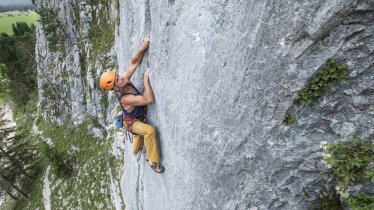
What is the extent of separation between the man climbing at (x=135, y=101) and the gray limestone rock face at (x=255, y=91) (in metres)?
1.47

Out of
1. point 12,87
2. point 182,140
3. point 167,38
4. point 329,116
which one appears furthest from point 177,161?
point 12,87

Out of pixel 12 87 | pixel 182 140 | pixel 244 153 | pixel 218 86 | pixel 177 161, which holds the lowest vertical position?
pixel 12 87

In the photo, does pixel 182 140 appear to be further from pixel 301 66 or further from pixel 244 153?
pixel 301 66

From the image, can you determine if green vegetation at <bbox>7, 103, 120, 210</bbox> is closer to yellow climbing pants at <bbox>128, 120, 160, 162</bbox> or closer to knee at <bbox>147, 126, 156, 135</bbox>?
yellow climbing pants at <bbox>128, 120, 160, 162</bbox>

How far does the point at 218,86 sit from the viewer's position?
7.77 meters

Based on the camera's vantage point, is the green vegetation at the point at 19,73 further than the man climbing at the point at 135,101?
Yes

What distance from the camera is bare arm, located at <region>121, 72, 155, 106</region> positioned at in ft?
37.0

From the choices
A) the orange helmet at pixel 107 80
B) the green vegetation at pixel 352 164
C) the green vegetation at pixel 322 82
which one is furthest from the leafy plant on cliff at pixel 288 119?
the orange helmet at pixel 107 80

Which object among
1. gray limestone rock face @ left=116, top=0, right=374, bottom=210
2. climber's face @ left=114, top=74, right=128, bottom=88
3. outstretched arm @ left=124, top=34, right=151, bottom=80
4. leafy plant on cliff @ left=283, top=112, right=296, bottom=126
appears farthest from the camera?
outstretched arm @ left=124, top=34, right=151, bottom=80

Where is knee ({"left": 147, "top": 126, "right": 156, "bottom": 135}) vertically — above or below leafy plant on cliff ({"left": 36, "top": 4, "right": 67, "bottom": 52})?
above

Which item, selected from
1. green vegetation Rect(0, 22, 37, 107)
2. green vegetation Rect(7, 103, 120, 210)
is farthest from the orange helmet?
green vegetation Rect(0, 22, 37, 107)

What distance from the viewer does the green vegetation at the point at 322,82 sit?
635 cm

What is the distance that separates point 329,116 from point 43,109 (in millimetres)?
58237

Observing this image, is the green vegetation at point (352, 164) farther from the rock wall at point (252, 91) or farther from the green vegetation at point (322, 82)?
the green vegetation at point (322, 82)
